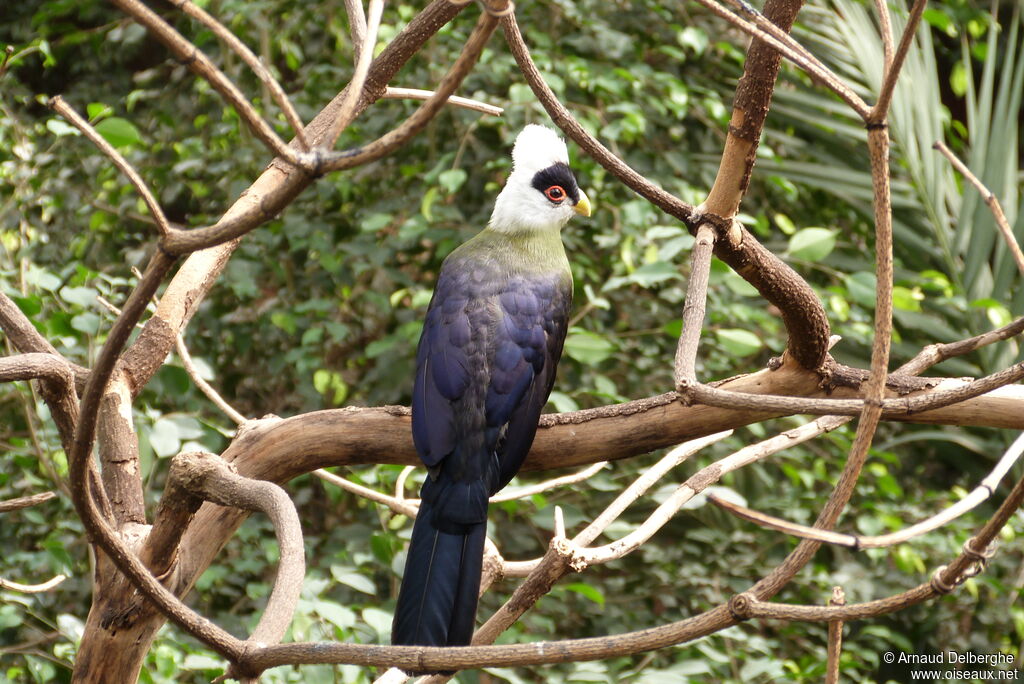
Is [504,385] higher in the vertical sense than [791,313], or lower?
higher

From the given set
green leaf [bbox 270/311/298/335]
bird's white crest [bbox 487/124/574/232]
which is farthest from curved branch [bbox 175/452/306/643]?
green leaf [bbox 270/311/298/335]

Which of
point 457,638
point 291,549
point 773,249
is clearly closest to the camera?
point 291,549

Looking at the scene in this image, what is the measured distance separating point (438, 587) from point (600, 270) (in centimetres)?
169

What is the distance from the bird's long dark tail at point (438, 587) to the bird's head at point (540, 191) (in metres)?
0.81

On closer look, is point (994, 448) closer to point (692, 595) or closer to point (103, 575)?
point (692, 595)

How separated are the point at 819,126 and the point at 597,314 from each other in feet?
3.34

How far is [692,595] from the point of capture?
295 cm

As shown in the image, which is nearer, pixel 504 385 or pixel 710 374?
pixel 504 385

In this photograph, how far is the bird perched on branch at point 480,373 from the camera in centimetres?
153

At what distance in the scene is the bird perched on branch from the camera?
153cm

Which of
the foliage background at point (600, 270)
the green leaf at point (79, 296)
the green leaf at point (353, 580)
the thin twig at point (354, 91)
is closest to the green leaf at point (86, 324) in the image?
the green leaf at point (79, 296)

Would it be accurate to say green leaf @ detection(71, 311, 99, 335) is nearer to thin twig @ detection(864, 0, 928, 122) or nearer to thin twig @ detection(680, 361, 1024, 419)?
thin twig @ detection(680, 361, 1024, 419)

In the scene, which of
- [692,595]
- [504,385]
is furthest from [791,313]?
[692,595]

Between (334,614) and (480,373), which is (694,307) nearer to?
(480,373)
